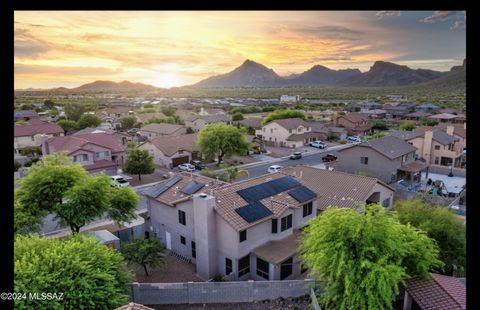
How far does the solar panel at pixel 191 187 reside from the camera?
16.5 metres

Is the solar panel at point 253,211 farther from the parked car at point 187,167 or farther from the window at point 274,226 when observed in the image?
the parked car at point 187,167

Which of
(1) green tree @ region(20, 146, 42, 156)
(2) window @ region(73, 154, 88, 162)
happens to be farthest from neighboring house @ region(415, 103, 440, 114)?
(1) green tree @ region(20, 146, 42, 156)

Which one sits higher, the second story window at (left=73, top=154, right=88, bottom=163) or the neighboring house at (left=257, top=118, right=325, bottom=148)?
the neighboring house at (left=257, top=118, right=325, bottom=148)

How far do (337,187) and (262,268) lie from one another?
8.38 meters

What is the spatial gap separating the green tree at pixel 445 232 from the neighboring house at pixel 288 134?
30.6 m

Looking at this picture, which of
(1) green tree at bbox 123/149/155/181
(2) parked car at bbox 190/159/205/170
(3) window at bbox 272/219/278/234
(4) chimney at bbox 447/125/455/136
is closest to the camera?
(3) window at bbox 272/219/278/234

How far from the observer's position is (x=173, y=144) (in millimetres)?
36281

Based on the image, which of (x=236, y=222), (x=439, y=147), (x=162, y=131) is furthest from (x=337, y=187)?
(x=162, y=131)

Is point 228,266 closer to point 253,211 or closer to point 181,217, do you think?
point 253,211

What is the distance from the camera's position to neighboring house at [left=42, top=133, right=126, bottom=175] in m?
29.6

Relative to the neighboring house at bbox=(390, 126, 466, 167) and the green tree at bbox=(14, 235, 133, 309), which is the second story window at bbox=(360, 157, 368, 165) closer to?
the neighboring house at bbox=(390, 126, 466, 167)

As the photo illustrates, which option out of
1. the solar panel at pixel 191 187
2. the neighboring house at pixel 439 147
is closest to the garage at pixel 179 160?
the solar panel at pixel 191 187

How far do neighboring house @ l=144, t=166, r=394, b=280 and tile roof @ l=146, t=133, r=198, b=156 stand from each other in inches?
667
